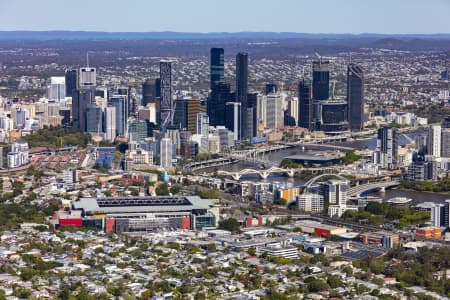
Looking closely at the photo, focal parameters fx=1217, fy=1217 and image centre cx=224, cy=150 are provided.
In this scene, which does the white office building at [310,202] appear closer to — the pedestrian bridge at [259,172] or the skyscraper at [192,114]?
the pedestrian bridge at [259,172]

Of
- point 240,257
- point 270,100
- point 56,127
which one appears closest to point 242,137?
point 270,100

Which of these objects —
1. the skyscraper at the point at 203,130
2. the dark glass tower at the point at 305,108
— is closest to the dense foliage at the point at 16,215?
the skyscraper at the point at 203,130

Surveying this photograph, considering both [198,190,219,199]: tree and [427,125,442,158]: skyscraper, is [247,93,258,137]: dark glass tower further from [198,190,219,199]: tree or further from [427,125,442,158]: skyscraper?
[198,190,219,199]: tree

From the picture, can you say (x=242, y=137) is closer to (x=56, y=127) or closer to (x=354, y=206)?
→ (x=56, y=127)

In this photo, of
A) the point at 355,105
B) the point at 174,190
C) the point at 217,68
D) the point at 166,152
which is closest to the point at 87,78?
the point at 217,68

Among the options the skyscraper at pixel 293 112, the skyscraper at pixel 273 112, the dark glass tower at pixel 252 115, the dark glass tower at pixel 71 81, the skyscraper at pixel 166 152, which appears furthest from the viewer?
the dark glass tower at pixel 71 81

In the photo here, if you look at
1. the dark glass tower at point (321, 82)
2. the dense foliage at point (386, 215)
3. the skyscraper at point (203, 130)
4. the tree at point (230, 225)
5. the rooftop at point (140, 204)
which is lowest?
the dense foliage at point (386, 215)

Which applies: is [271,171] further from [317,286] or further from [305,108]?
[317,286]
